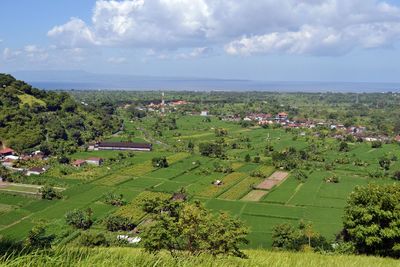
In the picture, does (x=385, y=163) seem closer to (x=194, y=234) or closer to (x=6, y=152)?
(x=194, y=234)

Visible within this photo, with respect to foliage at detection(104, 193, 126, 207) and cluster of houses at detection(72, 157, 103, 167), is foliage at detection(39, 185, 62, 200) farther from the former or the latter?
cluster of houses at detection(72, 157, 103, 167)

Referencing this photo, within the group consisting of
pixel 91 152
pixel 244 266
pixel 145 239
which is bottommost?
pixel 91 152

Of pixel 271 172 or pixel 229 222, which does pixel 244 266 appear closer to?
pixel 229 222

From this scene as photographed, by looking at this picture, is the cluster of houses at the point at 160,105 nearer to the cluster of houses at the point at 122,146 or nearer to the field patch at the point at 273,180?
the cluster of houses at the point at 122,146

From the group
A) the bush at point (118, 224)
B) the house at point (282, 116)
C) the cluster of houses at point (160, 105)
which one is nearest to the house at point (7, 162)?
the bush at point (118, 224)

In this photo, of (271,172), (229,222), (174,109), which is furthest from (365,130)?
(229,222)
